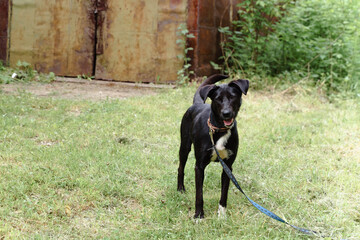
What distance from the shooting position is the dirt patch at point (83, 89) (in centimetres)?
833

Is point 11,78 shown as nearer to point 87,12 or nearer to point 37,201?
point 87,12

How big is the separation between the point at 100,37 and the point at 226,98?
7.28m

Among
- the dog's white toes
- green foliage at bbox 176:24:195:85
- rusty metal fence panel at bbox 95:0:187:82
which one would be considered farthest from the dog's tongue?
rusty metal fence panel at bbox 95:0:187:82

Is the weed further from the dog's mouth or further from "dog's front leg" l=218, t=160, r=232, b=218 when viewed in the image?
the dog's mouth

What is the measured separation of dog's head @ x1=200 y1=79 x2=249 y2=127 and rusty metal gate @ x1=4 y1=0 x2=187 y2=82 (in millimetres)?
6283

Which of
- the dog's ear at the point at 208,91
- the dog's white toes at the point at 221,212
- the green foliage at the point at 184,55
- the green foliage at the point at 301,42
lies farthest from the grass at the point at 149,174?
the green foliage at the point at 301,42

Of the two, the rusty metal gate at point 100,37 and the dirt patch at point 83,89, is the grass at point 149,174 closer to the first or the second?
the dirt patch at point 83,89

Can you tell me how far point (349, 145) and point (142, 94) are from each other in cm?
462

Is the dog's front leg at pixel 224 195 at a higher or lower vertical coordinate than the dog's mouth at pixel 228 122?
lower

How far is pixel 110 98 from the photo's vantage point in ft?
26.7

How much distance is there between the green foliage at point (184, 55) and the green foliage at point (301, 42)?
104cm

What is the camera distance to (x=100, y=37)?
388 inches

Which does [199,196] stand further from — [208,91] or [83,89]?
[83,89]

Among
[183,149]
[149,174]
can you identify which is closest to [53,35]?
[149,174]
